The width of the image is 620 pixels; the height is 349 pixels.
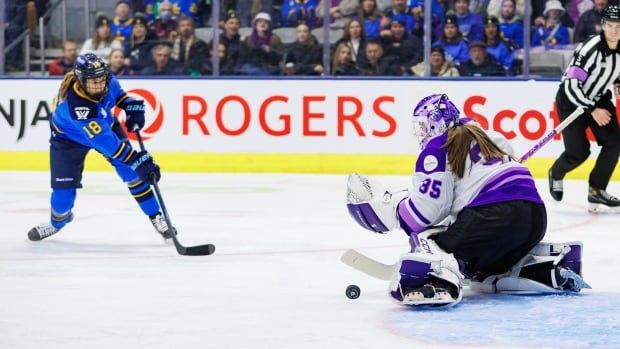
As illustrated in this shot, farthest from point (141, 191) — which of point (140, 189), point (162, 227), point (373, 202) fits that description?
point (373, 202)

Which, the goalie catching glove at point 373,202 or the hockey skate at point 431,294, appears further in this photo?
the goalie catching glove at point 373,202

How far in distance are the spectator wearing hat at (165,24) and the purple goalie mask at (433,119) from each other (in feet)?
19.9

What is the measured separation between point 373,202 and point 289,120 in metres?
5.33

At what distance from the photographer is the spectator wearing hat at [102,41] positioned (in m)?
9.73

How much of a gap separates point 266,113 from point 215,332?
5.99 meters

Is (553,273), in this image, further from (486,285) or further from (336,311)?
(336,311)

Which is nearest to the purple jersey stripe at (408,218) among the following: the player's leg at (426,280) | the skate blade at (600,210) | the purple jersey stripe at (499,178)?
the player's leg at (426,280)

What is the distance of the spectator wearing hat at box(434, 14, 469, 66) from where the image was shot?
933 cm

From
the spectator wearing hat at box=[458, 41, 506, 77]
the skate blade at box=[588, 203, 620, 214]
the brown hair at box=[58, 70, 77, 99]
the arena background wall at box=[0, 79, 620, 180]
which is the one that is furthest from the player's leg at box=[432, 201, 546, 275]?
the spectator wearing hat at box=[458, 41, 506, 77]

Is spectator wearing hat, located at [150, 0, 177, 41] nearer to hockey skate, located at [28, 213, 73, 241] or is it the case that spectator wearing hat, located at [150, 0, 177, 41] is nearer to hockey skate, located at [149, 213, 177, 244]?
hockey skate, located at [28, 213, 73, 241]

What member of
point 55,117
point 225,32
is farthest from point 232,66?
point 55,117

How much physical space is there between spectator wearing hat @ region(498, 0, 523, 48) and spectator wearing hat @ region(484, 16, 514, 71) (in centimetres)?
5

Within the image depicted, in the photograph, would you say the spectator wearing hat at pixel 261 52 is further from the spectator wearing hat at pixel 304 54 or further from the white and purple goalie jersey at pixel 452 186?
the white and purple goalie jersey at pixel 452 186

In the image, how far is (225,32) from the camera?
964 cm
